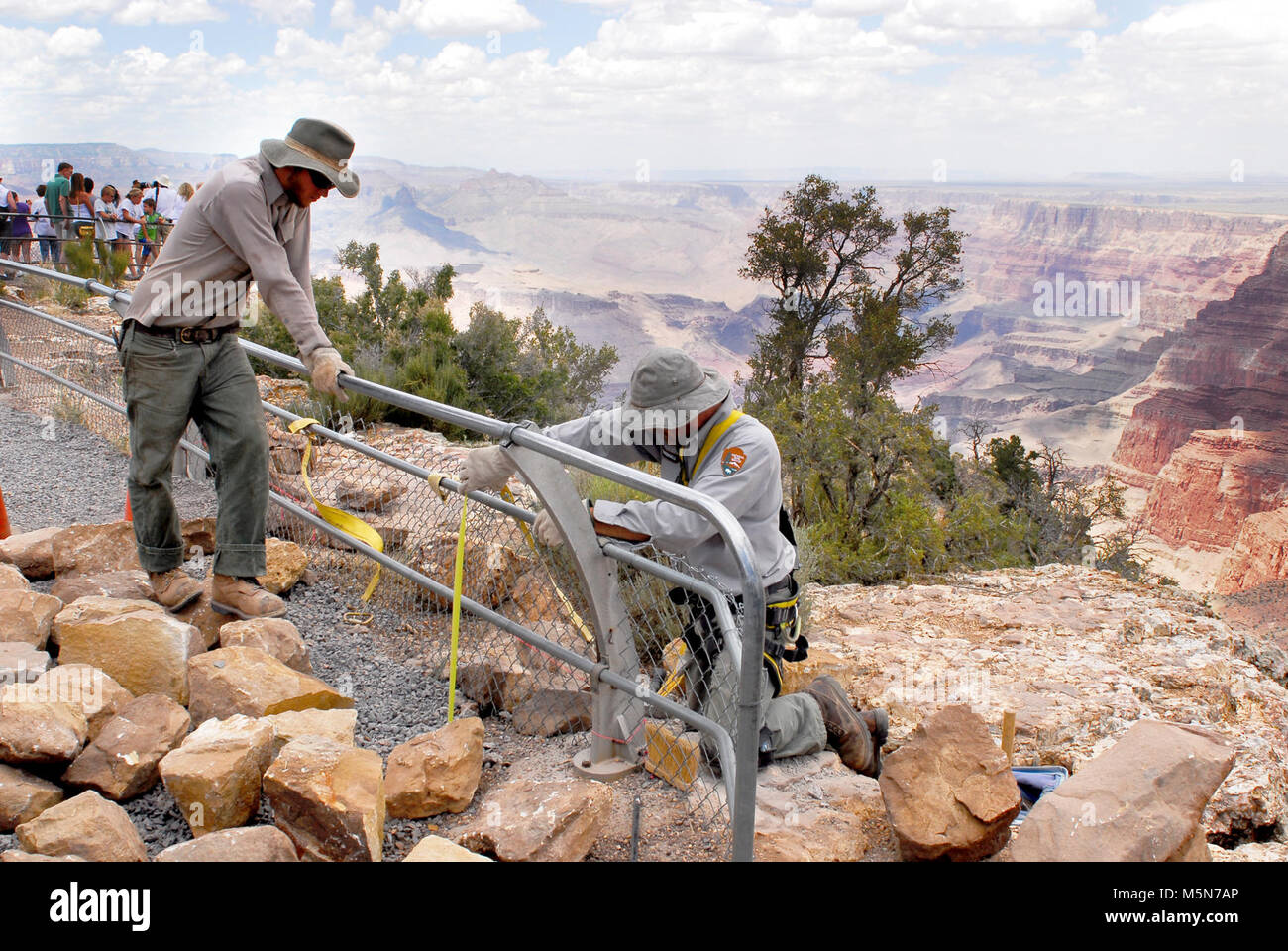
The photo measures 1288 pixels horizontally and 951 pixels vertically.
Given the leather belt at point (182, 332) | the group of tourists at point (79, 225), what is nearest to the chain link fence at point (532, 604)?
the leather belt at point (182, 332)

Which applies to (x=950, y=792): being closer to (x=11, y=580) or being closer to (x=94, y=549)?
(x=11, y=580)

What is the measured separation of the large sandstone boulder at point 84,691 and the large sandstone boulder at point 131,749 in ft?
0.19

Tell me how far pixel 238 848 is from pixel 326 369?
5.68 ft

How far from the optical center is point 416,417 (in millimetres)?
9656

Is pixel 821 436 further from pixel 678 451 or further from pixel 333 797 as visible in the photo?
pixel 333 797

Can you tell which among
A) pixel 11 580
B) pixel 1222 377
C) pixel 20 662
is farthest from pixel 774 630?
pixel 1222 377

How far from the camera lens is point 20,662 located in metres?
3.14

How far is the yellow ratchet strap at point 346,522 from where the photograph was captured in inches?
159

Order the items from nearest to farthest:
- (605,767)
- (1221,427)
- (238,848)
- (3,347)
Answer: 1. (238,848)
2. (605,767)
3. (3,347)
4. (1221,427)

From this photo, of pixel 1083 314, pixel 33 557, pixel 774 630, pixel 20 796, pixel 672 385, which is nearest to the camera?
pixel 20 796

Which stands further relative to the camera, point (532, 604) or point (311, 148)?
point (532, 604)

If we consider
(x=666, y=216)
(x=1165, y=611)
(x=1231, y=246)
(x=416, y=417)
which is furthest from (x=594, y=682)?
(x=666, y=216)

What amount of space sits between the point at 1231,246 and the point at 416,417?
122m

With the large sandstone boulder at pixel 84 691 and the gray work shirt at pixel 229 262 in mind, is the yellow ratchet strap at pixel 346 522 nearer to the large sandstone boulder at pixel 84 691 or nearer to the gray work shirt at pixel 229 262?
the gray work shirt at pixel 229 262
